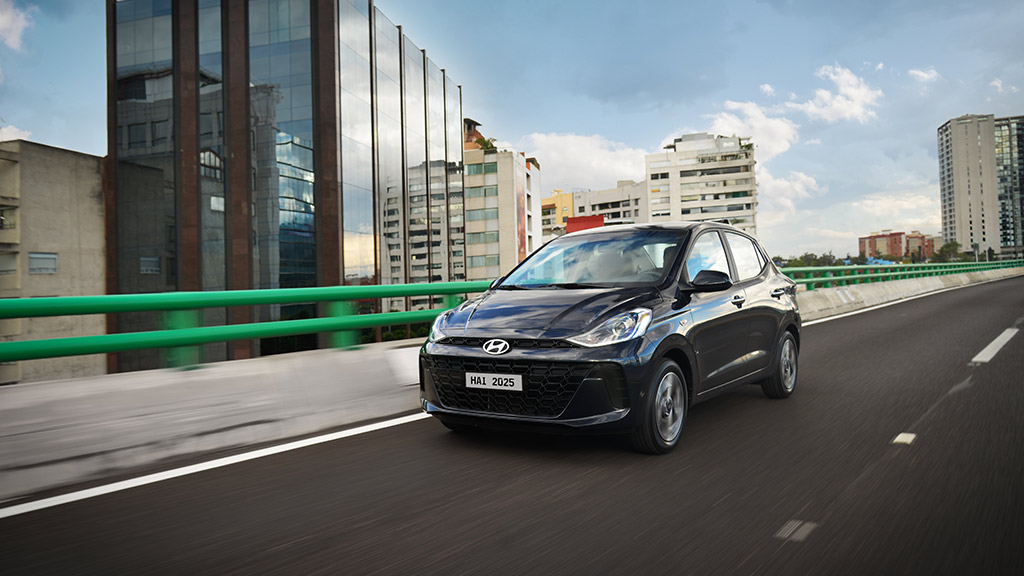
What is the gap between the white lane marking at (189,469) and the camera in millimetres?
3582

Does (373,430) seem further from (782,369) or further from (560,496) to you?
(782,369)

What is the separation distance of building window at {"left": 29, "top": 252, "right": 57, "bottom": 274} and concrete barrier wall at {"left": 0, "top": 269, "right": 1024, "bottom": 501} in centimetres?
4487

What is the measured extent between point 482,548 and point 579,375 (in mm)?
1429

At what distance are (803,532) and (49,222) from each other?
49.6 metres

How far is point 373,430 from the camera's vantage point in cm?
530

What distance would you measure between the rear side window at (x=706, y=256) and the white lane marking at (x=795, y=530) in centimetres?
218

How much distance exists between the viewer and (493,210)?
87.9 m

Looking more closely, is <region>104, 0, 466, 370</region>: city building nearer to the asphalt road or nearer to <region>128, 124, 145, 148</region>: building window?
<region>128, 124, 145, 148</region>: building window

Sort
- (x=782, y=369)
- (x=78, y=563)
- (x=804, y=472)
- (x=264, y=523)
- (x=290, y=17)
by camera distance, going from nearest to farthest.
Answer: (x=78, y=563) → (x=264, y=523) → (x=804, y=472) → (x=782, y=369) → (x=290, y=17)

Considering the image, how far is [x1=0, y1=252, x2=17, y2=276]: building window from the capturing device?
40719 millimetres

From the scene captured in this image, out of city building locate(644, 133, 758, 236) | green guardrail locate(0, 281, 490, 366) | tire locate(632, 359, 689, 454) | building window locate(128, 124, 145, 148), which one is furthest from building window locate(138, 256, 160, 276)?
city building locate(644, 133, 758, 236)

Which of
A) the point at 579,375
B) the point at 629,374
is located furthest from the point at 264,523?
the point at 629,374

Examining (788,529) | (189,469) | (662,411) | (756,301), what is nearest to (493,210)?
(756,301)

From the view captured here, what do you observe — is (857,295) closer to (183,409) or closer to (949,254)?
(183,409)
